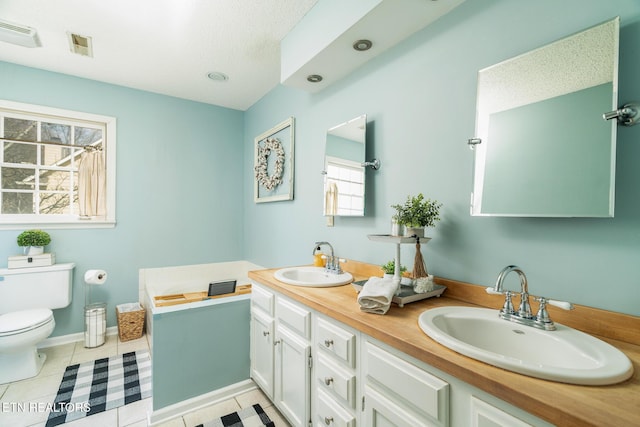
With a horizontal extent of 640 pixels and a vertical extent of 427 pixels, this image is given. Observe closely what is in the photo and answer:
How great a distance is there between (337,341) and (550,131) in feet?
3.92

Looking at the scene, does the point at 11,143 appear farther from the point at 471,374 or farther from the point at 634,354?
the point at 634,354

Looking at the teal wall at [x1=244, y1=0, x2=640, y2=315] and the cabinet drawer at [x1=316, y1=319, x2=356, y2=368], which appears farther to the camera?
the cabinet drawer at [x1=316, y1=319, x2=356, y2=368]

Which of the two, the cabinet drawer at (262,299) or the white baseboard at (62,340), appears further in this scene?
the white baseboard at (62,340)

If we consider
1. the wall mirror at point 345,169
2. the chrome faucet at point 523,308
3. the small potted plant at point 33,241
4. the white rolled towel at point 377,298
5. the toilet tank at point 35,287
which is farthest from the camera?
the small potted plant at point 33,241

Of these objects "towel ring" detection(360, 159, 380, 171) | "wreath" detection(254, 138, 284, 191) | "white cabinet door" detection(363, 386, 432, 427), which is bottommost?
"white cabinet door" detection(363, 386, 432, 427)

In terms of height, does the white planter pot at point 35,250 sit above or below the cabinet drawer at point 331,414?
above

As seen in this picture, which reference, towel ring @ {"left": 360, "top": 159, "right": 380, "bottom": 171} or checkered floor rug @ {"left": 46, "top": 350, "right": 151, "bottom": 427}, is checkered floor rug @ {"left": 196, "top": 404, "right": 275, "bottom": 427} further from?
towel ring @ {"left": 360, "top": 159, "right": 380, "bottom": 171}

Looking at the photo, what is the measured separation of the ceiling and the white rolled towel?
177 cm

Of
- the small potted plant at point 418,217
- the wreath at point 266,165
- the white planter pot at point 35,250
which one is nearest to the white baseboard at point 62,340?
the white planter pot at point 35,250

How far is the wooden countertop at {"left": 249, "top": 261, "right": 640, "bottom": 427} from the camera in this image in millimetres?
604

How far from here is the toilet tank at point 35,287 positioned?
2.44 metres

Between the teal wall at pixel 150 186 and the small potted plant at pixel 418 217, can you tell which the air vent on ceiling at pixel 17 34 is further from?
the small potted plant at pixel 418 217

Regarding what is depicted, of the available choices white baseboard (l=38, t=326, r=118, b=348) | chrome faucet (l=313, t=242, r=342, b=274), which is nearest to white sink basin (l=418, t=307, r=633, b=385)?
chrome faucet (l=313, t=242, r=342, b=274)

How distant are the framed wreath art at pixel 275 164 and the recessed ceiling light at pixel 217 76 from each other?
0.65m
